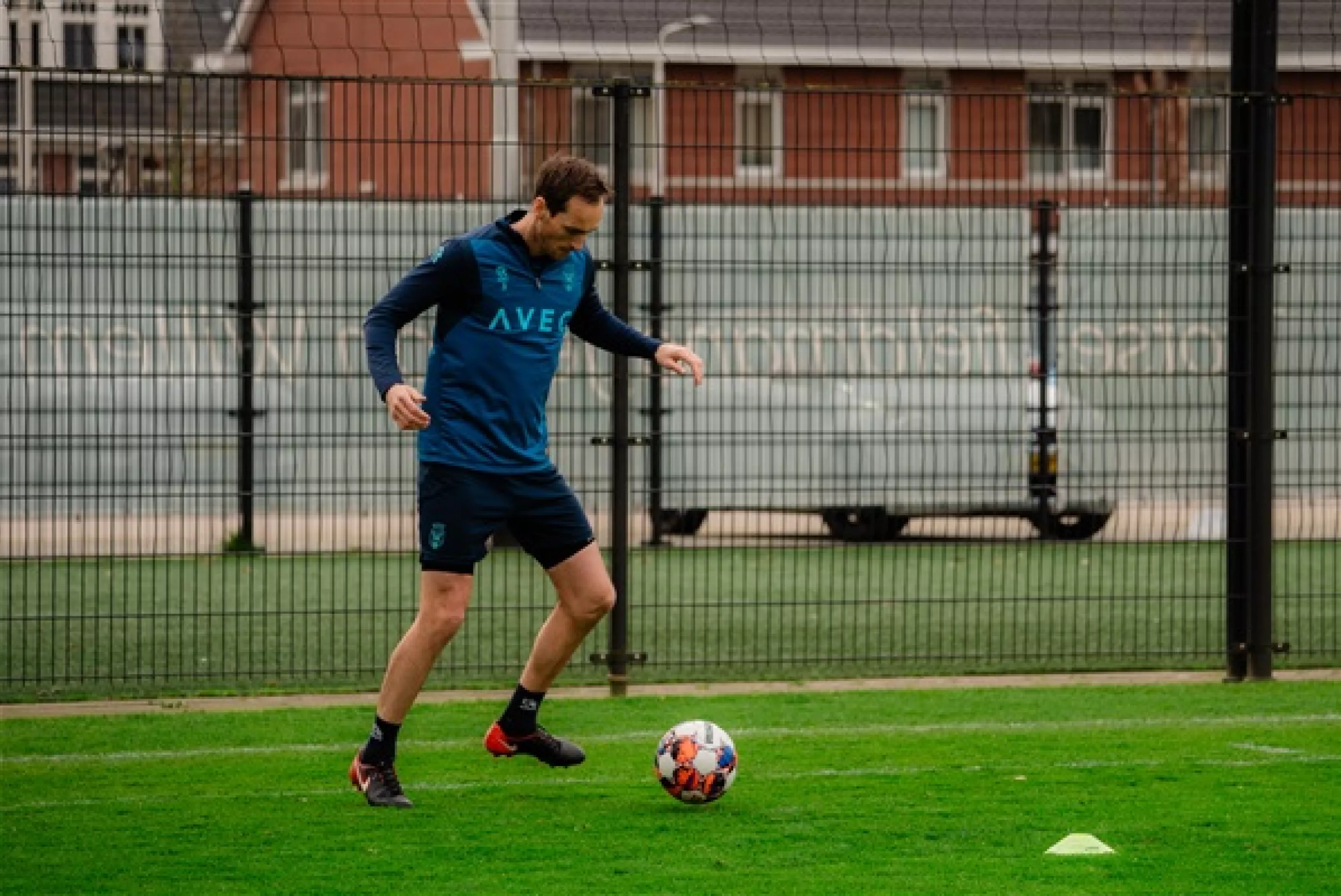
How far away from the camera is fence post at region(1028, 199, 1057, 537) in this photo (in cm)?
1305

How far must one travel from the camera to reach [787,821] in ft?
21.3

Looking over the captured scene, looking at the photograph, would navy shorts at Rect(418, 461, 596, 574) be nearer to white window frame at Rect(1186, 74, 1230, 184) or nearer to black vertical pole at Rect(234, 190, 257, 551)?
white window frame at Rect(1186, 74, 1230, 184)

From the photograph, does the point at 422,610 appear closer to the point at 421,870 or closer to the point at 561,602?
the point at 561,602

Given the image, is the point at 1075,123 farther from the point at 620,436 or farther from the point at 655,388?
the point at 655,388

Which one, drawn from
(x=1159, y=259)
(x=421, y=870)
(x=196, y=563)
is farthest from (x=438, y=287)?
(x=1159, y=259)

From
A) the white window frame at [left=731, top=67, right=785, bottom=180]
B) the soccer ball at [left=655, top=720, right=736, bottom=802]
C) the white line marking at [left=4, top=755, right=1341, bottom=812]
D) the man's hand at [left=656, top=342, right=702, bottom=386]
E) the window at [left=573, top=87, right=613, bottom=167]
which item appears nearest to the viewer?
the soccer ball at [left=655, top=720, right=736, bottom=802]

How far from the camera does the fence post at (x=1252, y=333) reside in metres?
9.95

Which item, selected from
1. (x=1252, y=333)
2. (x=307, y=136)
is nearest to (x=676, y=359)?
(x=307, y=136)

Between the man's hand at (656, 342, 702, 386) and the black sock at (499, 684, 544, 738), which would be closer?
the man's hand at (656, 342, 702, 386)

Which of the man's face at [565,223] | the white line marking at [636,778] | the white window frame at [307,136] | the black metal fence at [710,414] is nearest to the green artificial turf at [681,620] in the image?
the black metal fence at [710,414]

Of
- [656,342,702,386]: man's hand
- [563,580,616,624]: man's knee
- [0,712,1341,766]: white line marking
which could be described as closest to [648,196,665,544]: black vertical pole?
[0,712,1341,766]: white line marking

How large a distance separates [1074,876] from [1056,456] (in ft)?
24.2

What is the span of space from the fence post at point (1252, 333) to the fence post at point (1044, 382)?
58.8 inches

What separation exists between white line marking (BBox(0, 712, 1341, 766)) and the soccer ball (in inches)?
57.9
